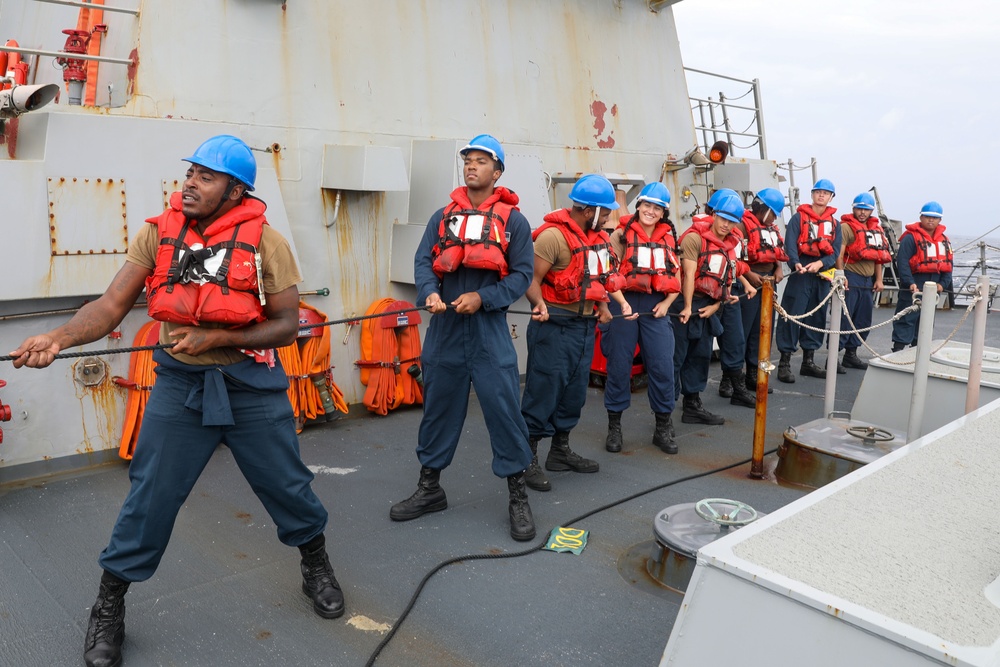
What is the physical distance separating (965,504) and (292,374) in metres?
3.98

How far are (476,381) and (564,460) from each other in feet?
4.27

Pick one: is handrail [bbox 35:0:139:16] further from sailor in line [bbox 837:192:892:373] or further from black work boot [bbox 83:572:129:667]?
sailor in line [bbox 837:192:892:373]

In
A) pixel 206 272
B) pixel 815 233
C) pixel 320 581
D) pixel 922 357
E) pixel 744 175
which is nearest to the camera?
pixel 206 272

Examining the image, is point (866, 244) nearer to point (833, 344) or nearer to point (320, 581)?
point (833, 344)

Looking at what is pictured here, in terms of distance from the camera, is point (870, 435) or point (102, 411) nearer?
point (102, 411)

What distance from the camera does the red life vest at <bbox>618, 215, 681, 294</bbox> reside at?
5.54 m

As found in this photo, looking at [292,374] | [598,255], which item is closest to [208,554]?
[292,374]

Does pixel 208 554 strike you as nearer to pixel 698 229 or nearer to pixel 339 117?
pixel 339 117

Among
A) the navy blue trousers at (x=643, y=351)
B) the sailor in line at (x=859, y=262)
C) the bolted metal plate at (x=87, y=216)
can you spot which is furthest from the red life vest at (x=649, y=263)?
the sailor in line at (x=859, y=262)

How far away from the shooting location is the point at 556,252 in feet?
15.5

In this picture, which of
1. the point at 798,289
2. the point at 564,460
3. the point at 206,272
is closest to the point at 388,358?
the point at 564,460

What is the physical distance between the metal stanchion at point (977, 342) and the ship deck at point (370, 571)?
1.18 meters

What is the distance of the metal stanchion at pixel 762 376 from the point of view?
4816mm

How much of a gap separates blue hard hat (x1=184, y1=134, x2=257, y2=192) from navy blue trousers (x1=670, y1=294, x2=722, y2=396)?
4.06m
